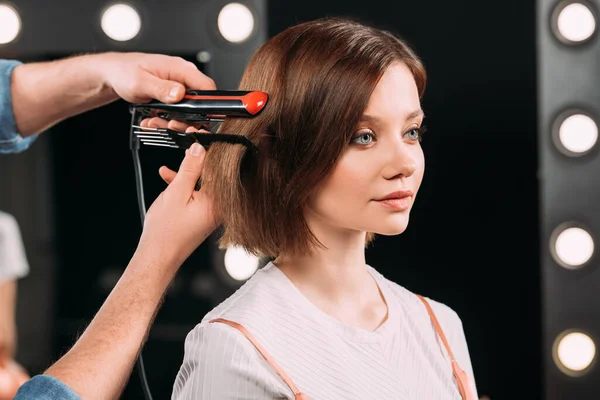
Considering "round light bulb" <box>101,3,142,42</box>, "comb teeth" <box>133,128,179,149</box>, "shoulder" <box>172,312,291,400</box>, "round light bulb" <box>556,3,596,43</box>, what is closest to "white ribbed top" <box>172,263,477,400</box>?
"shoulder" <box>172,312,291,400</box>

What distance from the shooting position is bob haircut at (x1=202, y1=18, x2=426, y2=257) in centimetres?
97

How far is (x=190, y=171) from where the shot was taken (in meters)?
1.04

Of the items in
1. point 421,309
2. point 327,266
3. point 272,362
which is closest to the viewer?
point 272,362

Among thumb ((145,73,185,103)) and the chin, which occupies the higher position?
thumb ((145,73,185,103))

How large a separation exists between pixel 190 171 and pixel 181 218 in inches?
2.7

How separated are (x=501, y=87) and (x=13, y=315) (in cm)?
132

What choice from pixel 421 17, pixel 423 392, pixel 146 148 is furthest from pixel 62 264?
pixel 423 392

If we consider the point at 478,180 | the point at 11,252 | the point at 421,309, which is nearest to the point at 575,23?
the point at 478,180

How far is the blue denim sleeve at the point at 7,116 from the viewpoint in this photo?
1.22 m

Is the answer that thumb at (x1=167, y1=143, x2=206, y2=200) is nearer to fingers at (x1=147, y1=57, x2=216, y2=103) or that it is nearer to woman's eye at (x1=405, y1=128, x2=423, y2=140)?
fingers at (x1=147, y1=57, x2=216, y2=103)

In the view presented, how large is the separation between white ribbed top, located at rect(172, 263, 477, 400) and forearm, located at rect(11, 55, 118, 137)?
393 millimetres

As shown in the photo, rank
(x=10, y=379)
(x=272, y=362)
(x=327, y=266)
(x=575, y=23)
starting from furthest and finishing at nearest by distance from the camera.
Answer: (x=10, y=379) < (x=575, y=23) < (x=327, y=266) < (x=272, y=362)

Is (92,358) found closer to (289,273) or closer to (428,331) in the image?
(289,273)

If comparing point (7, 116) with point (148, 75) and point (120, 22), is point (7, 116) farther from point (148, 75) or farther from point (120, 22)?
point (120, 22)
